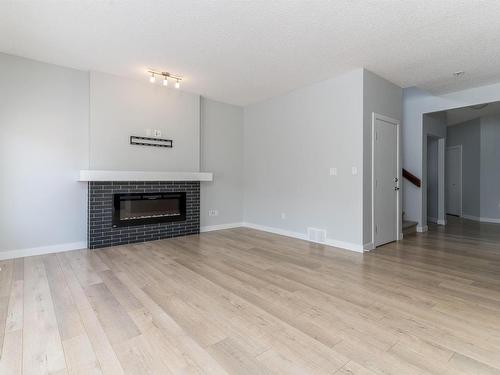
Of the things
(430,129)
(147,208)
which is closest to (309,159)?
(147,208)

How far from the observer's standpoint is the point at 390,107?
4.26 m

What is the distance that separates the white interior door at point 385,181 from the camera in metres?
4.00

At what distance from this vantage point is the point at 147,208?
4.40 m

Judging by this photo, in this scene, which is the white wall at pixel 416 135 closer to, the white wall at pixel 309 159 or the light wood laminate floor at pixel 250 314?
the light wood laminate floor at pixel 250 314

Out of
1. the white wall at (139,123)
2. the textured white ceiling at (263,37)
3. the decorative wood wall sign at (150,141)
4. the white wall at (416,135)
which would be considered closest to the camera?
the textured white ceiling at (263,37)

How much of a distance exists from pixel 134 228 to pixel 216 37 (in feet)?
10.0

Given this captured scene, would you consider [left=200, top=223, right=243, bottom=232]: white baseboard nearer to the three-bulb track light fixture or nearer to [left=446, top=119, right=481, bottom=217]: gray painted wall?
the three-bulb track light fixture

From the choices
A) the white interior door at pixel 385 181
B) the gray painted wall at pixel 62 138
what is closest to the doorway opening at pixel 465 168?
the white interior door at pixel 385 181

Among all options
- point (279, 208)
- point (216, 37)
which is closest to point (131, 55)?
point (216, 37)

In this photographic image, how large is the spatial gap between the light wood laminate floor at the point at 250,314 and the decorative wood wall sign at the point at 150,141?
1.80 m

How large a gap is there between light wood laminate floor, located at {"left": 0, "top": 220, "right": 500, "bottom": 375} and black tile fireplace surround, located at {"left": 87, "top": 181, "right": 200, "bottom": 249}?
474 mm

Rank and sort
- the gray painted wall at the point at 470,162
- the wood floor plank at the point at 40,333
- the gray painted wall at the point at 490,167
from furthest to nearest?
the gray painted wall at the point at 470,162
the gray painted wall at the point at 490,167
the wood floor plank at the point at 40,333

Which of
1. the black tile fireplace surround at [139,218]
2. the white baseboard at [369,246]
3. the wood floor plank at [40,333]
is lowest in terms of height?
the wood floor plank at [40,333]

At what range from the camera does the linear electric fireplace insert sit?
13.5 ft
